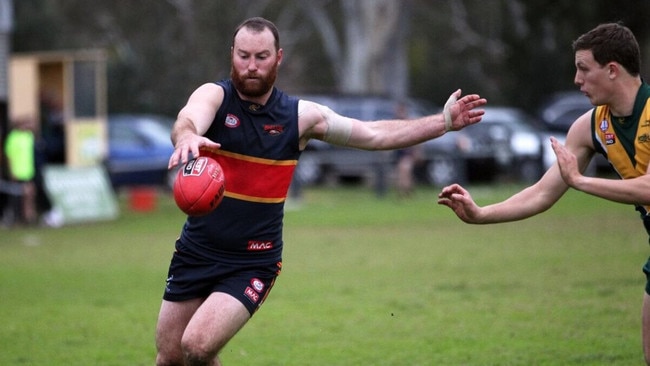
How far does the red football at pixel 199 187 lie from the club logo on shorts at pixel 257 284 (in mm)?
692

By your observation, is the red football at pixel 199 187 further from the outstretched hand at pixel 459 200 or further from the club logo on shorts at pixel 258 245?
the outstretched hand at pixel 459 200

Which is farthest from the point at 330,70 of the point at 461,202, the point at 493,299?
the point at 461,202

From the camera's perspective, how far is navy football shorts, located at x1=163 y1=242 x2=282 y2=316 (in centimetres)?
645

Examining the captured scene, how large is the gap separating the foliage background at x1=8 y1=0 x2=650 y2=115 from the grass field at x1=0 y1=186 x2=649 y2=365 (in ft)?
72.6

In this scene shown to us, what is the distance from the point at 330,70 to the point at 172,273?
54.2 meters

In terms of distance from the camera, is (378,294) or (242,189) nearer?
(242,189)

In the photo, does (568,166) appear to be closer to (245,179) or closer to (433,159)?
(245,179)

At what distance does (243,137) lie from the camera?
649cm

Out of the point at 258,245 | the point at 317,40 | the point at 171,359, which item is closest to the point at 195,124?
the point at 258,245

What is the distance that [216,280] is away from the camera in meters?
6.53

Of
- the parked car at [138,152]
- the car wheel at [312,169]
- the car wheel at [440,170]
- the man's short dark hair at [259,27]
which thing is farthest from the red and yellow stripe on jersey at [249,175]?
the car wheel at [312,169]

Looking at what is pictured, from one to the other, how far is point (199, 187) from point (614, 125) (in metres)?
2.51

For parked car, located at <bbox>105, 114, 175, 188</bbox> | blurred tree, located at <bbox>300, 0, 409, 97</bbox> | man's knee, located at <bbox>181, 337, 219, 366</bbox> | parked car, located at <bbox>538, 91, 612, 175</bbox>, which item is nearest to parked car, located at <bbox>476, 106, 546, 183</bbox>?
parked car, located at <bbox>538, 91, 612, 175</bbox>

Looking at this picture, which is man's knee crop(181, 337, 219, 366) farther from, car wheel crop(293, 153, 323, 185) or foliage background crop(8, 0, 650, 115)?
foliage background crop(8, 0, 650, 115)
